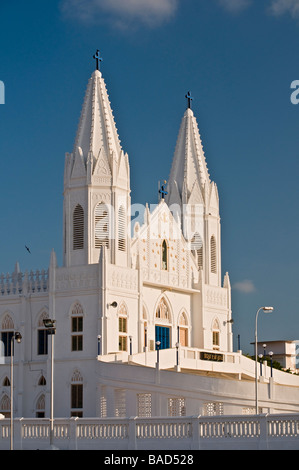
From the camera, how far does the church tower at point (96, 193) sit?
211ft

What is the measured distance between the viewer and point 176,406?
55.8 m

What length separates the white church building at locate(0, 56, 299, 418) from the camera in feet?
185

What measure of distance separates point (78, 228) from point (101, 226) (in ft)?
5.33

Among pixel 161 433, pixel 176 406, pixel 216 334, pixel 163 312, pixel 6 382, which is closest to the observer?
pixel 161 433

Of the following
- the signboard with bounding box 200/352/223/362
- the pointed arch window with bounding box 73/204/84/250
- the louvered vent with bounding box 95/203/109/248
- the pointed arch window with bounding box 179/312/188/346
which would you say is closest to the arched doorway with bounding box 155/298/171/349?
the pointed arch window with bounding box 179/312/188/346

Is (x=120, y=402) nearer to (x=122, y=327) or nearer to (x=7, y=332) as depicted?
(x=122, y=327)

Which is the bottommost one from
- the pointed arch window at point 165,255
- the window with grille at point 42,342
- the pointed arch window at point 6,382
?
the pointed arch window at point 6,382

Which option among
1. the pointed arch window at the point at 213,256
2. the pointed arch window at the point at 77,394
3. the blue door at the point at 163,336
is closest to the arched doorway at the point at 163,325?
the blue door at the point at 163,336

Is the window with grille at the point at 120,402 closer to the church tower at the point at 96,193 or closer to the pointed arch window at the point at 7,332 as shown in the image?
the church tower at the point at 96,193

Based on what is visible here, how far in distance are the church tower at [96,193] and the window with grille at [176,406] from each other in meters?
11.5

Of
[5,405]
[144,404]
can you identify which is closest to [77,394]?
[5,405]

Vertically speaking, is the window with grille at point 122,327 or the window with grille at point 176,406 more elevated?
the window with grille at point 122,327

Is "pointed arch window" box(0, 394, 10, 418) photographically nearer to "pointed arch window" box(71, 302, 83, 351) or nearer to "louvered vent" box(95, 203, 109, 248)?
"pointed arch window" box(71, 302, 83, 351)

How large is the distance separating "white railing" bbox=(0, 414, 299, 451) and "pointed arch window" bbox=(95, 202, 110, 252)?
25.2 meters
